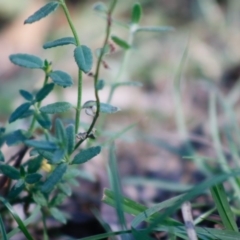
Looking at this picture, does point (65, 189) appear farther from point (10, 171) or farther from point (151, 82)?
point (151, 82)

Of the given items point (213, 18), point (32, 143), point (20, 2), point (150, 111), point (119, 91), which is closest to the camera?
point (32, 143)

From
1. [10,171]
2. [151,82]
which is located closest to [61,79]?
[10,171]

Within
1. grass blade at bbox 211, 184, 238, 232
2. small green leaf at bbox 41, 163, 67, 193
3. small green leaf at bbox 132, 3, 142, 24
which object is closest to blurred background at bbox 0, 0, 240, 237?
small green leaf at bbox 132, 3, 142, 24

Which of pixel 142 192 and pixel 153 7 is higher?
pixel 153 7

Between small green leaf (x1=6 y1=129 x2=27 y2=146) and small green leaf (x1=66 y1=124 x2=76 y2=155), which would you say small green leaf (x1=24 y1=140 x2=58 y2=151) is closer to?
small green leaf (x1=66 y1=124 x2=76 y2=155)

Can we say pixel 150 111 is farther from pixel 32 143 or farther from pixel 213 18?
pixel 32 143

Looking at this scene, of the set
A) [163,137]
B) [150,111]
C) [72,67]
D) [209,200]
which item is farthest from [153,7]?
[209,200]
